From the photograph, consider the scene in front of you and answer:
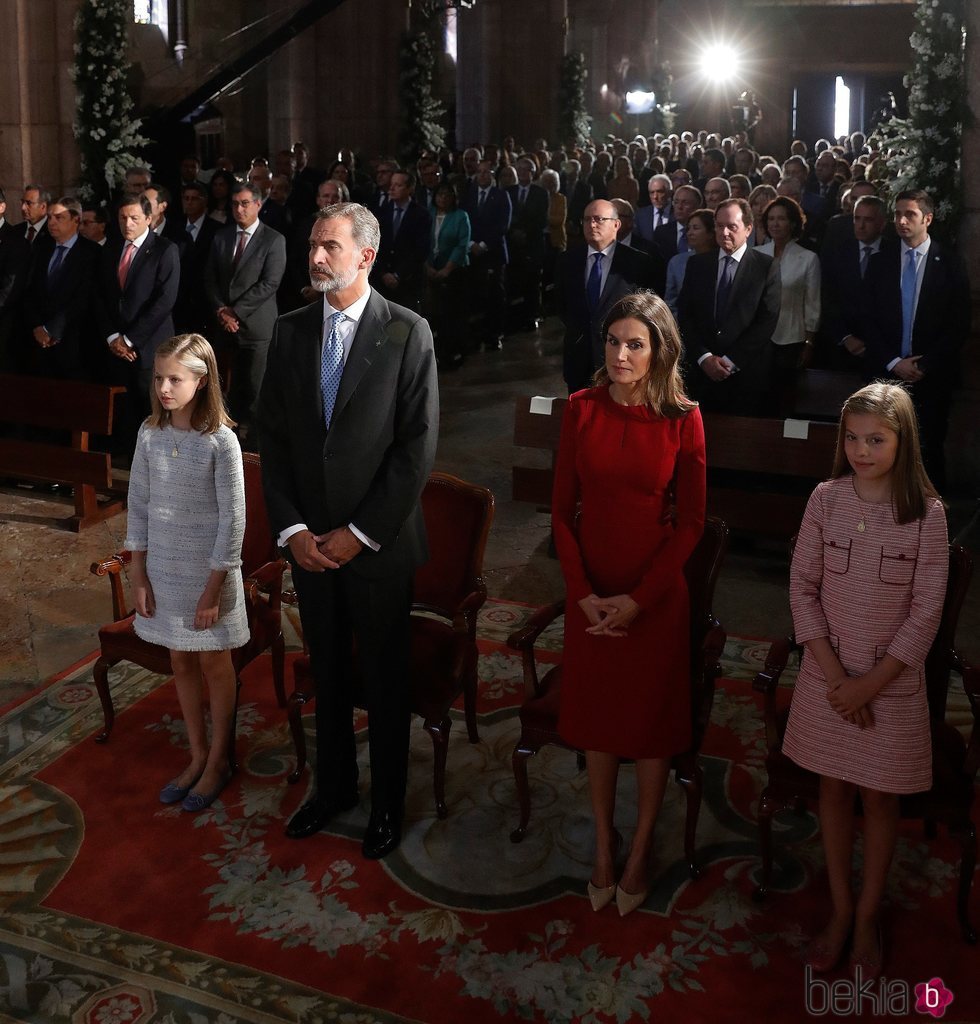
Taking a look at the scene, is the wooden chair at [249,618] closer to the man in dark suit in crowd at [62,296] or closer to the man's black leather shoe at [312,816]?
the man's black leather shoe at [312,816]

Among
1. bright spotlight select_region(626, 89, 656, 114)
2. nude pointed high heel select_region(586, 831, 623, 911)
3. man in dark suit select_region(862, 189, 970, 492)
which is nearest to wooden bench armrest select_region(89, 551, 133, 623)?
nude pointed high heel select_region(586, 831, 623, 911)

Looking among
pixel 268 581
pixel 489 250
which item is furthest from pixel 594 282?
pixel 489 250

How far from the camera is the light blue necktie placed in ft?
22.5

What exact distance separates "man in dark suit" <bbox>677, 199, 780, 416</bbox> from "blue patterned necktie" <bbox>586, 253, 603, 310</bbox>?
1.52 ft

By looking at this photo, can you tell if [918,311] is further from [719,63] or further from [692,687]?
[719,63]

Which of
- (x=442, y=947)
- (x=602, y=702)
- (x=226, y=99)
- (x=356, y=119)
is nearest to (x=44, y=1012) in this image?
(x=442, y=947)

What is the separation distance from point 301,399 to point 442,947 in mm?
1608

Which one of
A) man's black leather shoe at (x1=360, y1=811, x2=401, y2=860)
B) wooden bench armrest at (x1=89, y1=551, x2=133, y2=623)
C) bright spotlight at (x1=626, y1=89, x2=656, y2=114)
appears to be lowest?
man's black leather shoe at (x1=360, y1=811, x2=401, y2=860)

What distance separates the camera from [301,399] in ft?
11.9

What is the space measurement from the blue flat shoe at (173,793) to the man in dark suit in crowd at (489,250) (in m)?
8.77

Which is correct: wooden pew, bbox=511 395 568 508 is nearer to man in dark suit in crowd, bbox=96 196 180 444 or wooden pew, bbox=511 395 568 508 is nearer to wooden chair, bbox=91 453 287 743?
wooden chair, bbox=91 453 287 743

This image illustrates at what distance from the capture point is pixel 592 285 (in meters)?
6.93

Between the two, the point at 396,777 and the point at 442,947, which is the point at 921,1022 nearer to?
the point at 442,947

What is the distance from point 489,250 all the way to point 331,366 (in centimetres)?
922
